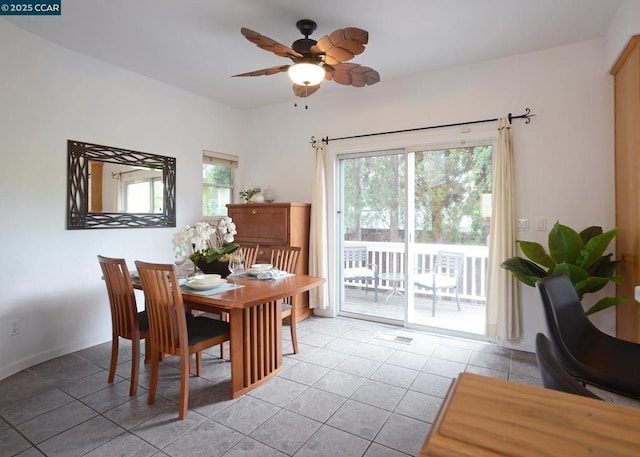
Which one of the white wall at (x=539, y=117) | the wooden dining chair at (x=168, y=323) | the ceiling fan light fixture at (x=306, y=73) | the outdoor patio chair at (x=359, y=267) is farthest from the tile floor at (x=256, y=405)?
the ceiling fan light fixture at (x=306, y=73)

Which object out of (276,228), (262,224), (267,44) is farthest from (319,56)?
(262,224)

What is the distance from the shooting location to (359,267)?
480 cm

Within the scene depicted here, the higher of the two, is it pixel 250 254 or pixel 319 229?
pixel 319 229

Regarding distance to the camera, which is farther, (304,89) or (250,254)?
(250,254)

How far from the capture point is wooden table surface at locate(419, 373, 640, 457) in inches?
24.6

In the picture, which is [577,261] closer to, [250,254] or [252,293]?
[252,293]

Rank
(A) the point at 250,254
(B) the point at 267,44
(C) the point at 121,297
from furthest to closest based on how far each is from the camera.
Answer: (A) the point at 250,254 → (C) the point at 121,297 → (B) the point at 267,44

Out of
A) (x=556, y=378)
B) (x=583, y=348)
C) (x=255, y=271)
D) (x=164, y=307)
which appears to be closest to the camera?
(x=556, y=378)

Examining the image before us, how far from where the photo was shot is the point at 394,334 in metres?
3.71

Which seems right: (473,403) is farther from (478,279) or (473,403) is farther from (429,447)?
(478,279)

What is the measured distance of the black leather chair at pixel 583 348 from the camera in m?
1.52

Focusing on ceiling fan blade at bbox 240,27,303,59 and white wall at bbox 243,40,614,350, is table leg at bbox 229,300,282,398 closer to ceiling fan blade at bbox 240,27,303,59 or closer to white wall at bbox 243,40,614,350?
ceiling fan blade at bbox 240,27,303,59

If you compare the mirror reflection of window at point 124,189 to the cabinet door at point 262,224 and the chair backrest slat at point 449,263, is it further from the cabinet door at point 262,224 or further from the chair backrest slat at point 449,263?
the chair backrest slat at point 449,263

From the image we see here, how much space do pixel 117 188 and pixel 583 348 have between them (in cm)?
404
